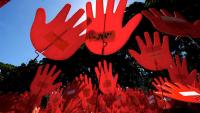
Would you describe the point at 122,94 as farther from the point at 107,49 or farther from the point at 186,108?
the point at 186,108

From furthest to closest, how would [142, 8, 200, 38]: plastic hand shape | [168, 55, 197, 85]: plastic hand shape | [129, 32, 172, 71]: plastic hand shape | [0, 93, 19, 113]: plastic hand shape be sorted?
1. [129, 32, 172, 71]: plastic hand shape
2. [168, 55, 197, 85]: plastic hand shape
3. [142, 8, 200, 38]: plastic hand shape
4. [0, 93, 19, 113]: plastic hand shape

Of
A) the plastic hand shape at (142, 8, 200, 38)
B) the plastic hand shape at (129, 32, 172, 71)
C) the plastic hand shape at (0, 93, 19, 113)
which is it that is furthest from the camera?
the plastic hand shape at (129, 32, 172, 71)

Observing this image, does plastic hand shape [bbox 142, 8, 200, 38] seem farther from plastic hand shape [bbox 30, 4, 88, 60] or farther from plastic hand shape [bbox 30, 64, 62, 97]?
plastic hand shape [bbox 30, 64, 62, 97]

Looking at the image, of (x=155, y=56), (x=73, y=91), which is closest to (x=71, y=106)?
(x=73, y=91)

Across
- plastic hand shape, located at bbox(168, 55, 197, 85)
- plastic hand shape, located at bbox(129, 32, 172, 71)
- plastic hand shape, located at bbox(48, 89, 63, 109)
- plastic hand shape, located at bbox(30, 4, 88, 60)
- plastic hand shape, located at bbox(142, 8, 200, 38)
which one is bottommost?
plastic hand shape, located at bbox(168, 55, 197, 85)

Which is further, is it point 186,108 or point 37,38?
point 37,38

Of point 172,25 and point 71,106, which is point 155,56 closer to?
point 172,25

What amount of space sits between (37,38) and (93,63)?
15.4 meters

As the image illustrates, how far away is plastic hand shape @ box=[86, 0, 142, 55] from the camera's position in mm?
2238

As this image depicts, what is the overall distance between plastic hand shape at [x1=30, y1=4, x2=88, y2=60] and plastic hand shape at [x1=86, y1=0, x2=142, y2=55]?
0.13 meters

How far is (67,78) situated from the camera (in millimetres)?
18375

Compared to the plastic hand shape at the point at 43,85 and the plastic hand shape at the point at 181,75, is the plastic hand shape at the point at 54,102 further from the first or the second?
the plastic hand shape at the point at 181,75

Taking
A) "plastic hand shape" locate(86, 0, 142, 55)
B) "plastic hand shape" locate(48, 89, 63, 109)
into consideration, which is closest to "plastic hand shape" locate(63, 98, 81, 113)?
"plastic hand shape" locate(48, 89, 63, 109)

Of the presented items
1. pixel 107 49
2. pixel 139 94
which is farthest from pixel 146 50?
pixel 107 49
